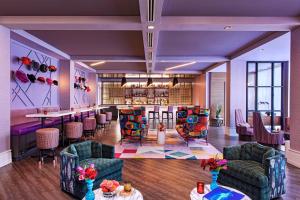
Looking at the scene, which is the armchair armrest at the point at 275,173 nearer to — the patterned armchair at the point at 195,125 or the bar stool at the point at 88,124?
the patterned armchair at the point at 195,125

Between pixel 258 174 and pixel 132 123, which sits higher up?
pixel 132 123

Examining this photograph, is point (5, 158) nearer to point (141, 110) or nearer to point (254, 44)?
point (141, 110)

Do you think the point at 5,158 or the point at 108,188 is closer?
the point at 108,188

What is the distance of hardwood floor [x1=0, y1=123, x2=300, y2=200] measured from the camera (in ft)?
10.2

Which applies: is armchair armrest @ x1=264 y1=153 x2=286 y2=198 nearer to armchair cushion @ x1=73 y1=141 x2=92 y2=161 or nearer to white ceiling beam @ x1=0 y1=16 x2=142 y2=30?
armchair cushion @ x1=73 y1=141 x2=92 y2=161

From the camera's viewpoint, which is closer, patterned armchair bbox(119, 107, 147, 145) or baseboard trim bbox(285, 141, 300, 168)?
baseboard trim bbox(285, 141, 300, 168)

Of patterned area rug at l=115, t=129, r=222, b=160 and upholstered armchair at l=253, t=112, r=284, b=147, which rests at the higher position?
upholstered armchair at l=253, t=112, r=284, b=147

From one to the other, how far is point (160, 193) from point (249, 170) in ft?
4.36

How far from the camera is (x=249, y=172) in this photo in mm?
2826

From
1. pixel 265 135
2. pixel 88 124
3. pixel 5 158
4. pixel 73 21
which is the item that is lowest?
pixel 5 158

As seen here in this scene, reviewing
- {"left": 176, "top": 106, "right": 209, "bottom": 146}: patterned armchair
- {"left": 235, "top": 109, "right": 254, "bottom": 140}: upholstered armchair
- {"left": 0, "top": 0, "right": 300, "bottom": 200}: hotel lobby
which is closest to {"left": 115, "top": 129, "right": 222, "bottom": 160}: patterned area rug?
{"left": 0, "top": 0, "right": 300, "bottom": 200}: hotel lobby

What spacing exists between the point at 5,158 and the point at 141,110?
366cm

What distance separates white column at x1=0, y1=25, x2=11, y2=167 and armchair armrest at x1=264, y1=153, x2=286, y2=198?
5.00m

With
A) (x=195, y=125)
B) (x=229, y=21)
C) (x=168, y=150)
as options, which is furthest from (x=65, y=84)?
(x=229, y=21)
